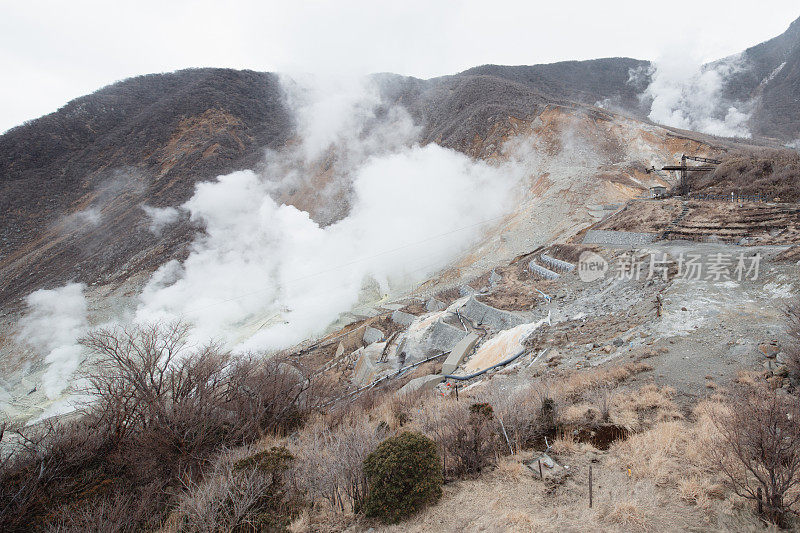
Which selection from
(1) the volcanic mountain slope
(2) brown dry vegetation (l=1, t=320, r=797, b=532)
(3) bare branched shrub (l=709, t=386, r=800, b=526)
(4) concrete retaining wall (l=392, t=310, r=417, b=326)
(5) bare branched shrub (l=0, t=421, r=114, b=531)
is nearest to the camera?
(3) bare branched shrub (l=709, t=386, r=800, b=526)

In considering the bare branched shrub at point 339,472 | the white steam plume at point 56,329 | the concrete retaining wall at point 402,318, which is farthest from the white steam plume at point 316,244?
the bare branched shrub at point 339,472

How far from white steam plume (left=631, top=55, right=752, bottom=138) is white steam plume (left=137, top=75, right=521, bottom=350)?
1766 inches

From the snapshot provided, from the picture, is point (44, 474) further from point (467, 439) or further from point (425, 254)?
point (425, 254)

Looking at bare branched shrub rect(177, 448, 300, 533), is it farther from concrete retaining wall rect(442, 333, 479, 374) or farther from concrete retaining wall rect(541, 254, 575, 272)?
concrete retaining wall rect(541, 254, 575, 272)

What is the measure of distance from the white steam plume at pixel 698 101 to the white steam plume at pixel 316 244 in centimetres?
4485

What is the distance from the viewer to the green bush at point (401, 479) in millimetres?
4602

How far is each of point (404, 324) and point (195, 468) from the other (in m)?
13.8

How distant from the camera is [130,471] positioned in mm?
6410

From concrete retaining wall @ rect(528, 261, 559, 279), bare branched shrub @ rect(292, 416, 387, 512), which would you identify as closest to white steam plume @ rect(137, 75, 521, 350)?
concrete retaining wall @ rect(528, 261, 559, 279)

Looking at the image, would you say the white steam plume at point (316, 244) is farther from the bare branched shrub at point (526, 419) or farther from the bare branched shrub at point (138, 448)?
the bare branched shrub at point (526, 419)

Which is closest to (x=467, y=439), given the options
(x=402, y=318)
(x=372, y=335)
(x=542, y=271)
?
(x=372, y=335)

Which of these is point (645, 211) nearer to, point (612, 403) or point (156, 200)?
point (612, 403)

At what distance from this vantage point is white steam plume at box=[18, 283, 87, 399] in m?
21.8

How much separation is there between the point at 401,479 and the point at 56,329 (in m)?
35.0
